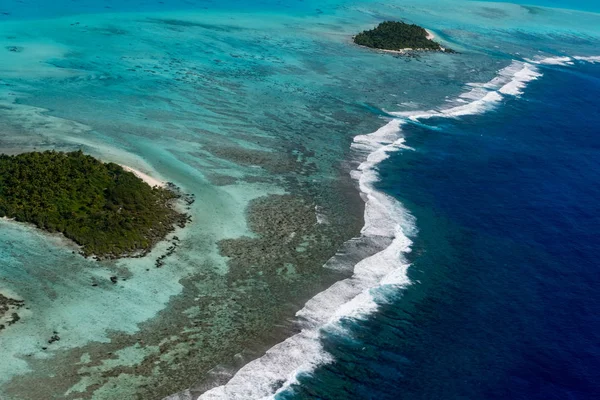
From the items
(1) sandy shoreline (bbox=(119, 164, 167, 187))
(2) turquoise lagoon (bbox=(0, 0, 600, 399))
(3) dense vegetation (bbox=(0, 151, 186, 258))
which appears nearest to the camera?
(2) turquoise lagoon (bbox=(0, 0, 600, 399))

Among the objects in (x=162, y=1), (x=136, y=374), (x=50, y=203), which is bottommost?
(x=136, y=374)

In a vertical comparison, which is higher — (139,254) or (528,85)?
(528,85)

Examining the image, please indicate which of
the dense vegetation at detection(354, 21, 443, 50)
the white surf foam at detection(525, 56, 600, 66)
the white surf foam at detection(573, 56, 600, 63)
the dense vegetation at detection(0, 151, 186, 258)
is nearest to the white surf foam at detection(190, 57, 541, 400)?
the dense vegetation at detection(0, 151, 186, 258)

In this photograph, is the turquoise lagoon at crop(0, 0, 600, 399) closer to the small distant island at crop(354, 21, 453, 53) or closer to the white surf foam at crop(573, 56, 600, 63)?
the small distant island at crop(354, 21, 453, 53)

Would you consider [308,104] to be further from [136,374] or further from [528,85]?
[136,374]

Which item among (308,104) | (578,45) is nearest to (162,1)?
(308,104)

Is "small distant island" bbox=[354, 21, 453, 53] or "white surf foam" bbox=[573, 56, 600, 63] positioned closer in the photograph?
"small distant island" bbox=[354, 21, 453, 53]

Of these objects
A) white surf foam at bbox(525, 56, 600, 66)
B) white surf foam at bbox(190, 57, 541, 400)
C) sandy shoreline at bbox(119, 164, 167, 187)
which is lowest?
white surf foam at bbox(190, 57, 541, 400)
